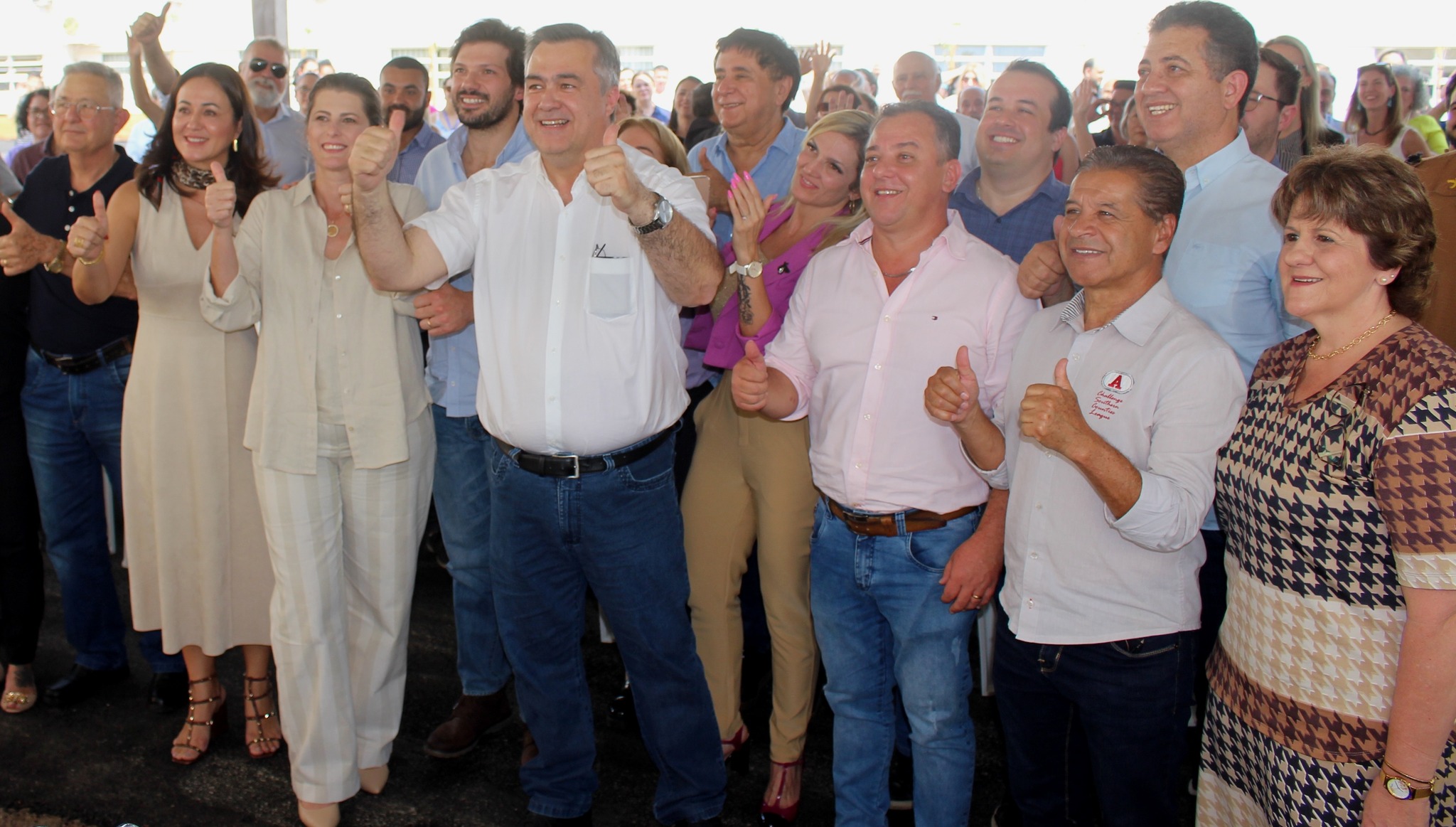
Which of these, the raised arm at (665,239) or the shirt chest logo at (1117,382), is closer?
the shirt chest logo at (1117,382)

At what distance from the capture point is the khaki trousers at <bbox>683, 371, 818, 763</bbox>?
2793 mm

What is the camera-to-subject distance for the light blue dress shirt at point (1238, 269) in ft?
7.70

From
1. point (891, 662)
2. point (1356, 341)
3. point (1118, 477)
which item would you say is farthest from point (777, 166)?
point (1356, 341)

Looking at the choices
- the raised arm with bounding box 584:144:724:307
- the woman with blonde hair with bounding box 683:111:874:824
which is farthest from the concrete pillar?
the raised arm with bounding box 584:144:724:307

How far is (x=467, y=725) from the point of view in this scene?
10.8 ft

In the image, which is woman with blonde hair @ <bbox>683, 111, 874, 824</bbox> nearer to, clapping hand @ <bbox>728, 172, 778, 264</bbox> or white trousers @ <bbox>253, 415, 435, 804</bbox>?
clapping hand @ <bbox>728, 172, 778, 264</bbox>

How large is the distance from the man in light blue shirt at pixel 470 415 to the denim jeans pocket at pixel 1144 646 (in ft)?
6.30

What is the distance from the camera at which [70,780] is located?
122 inches

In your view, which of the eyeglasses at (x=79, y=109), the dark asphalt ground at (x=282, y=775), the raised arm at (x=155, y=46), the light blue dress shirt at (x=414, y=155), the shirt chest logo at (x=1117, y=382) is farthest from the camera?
the raised arm at (x=155, y=46)

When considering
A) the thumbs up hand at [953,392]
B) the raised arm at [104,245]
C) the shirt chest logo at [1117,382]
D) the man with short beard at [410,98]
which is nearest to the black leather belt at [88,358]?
the raised arm at [104,245]

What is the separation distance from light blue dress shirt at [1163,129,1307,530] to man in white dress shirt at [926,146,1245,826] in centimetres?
32

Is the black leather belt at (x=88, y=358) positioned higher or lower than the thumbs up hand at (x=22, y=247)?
lower

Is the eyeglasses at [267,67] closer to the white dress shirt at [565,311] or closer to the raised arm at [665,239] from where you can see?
the white dress shirt at [565,311]

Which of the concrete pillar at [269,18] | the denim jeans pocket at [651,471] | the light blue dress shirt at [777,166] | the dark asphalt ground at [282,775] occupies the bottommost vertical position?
the dark asphalt ground at [282,775]
